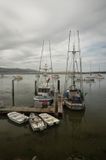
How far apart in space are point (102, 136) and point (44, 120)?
6.76 metres

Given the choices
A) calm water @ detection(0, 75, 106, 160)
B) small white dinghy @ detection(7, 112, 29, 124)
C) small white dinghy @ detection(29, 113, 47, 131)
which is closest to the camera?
calm water @ detection(0, 75, 106, 160)

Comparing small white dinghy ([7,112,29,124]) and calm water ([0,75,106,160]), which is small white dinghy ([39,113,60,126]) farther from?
small white dinghy ([7,112,29,124])

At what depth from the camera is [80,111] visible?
22.6 metres

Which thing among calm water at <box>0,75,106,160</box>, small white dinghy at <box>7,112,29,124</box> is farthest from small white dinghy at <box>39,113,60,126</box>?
small white dinghy at <box>7,112,29,124</box>

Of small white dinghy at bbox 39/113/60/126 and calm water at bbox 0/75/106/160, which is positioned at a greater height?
small white dinghy at bbox 39/113/60/126

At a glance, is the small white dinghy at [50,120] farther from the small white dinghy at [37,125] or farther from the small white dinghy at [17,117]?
the small white dinghy at [17,117]

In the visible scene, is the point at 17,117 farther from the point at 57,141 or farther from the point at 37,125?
the point at 57,141

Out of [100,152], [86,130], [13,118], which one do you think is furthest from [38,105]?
[100,152]

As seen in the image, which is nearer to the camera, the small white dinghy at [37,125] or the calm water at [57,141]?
the calm water at [57,141]

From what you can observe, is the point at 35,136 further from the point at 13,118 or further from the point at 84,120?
the point at 84,120

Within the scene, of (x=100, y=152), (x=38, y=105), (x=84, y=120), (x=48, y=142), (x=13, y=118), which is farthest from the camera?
(x=38, y=105)

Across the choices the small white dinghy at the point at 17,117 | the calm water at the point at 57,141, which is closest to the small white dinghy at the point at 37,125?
the calm water at the point at 57,141

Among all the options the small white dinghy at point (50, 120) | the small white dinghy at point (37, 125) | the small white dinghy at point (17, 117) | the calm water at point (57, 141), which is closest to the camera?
the calm water at point (57, 141)

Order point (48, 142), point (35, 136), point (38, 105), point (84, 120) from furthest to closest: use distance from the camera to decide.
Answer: point (38, 105)
point (84, 120)
point (35, 136)
point (48, 142)
